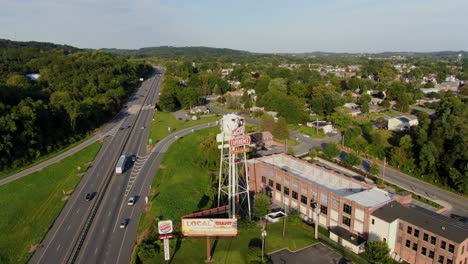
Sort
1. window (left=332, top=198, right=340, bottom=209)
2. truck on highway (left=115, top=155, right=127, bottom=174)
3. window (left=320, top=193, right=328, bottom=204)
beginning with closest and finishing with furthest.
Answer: window (left=332, top=198, right=340, bottom=209) < window (left=320, top=193, right=328, bottom=204) < truck on highway (left=115, top=155, right=127, bottom=174)

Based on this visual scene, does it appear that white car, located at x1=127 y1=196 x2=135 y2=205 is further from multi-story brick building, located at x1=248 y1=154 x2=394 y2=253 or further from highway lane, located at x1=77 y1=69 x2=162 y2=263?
multi-story brick building, located at x1=248 y1=154 x2=394 y2=253

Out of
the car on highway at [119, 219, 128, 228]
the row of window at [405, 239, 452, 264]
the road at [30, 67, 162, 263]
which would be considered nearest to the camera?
the row of window at [405, 239, 452, 264]

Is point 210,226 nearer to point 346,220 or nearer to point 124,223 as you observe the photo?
point 124,223

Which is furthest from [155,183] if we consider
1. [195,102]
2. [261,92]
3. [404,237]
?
[261,92]

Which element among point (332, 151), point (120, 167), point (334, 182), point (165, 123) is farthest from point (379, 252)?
point (165, 123)

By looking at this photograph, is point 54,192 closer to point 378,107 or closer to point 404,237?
point 404,237

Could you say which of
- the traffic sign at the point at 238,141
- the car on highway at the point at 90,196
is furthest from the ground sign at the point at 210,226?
the car on highway at the point at 90,196

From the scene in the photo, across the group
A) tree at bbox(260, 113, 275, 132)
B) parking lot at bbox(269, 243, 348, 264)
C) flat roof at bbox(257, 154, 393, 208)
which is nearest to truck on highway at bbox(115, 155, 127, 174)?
flat roof at bbox(257, 154, 393, 208)
